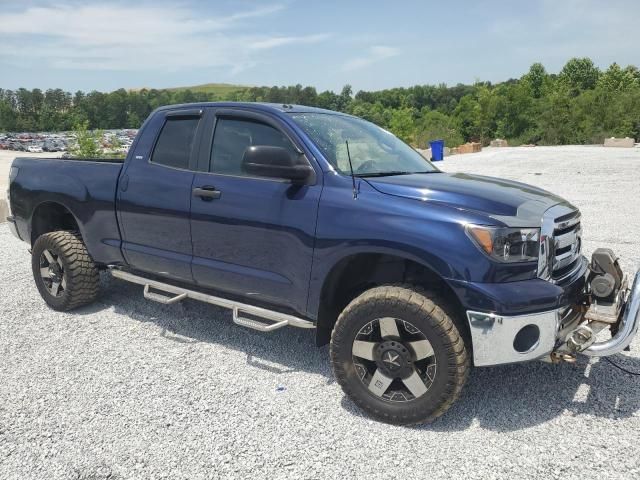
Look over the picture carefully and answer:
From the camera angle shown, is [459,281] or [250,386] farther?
[250,386]

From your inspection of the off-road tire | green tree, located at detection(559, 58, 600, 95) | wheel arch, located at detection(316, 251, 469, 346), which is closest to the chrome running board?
wheel arch, located at detection(316, 251, 469, 346)

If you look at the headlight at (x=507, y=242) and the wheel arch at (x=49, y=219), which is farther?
the wheel arch at (x=49, y=219)

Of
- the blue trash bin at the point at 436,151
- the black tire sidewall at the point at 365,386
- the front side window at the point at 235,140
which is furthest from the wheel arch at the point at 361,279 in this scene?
the blue trash bin at the point at 436,151

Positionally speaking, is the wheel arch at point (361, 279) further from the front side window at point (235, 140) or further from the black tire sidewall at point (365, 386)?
the front side window at point (235, 140)

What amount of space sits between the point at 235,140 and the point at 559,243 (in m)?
2.36

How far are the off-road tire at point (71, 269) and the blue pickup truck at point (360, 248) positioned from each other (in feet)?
0.86

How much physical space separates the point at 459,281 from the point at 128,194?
288cm

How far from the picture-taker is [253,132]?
12.6 feet

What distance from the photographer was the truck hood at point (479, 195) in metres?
2.93

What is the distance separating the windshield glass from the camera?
11.7 ft

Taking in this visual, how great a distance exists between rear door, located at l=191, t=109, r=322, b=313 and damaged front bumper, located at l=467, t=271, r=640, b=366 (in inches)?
45.7

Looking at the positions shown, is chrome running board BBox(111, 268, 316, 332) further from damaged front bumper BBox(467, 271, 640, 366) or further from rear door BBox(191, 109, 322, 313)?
damaged front bumper BBox(467, 271, 640, 366)

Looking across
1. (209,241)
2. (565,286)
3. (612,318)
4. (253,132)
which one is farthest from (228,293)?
(612,318)

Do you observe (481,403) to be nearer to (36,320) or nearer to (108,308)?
(108,308)
